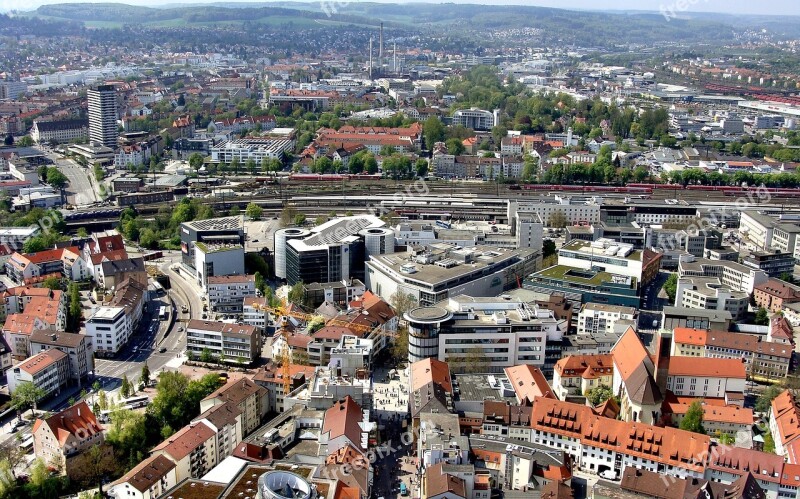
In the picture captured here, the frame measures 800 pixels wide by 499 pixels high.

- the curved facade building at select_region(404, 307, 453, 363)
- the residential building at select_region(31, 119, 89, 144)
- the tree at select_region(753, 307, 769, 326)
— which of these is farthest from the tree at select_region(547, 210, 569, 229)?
the residential building at select_region(31, 119, 89, 144)

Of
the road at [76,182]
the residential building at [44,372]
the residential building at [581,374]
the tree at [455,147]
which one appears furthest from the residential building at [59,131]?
the residential building at [581,374]

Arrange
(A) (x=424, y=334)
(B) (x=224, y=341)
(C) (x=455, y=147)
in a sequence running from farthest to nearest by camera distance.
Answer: (C) (x=455, y=147) < (B) (x=224, y=341) < (A) (x=424, y=334)

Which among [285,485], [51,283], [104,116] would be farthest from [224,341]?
[104,116]

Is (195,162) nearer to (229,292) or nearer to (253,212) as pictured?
(253,212)

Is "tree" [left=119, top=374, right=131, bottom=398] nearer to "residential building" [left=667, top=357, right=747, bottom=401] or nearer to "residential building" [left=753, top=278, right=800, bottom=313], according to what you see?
"residential building" [left=667, top=357, right=747, bottom=401]

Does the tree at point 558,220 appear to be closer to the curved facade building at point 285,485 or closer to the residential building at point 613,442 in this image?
the residential building at point 613,442
